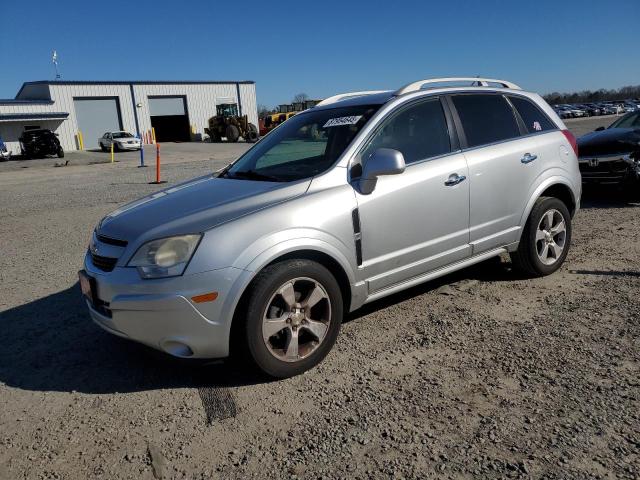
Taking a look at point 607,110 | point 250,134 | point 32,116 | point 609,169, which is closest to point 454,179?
point 609,169

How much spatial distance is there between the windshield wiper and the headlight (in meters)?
0.97

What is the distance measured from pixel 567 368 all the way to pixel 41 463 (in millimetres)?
2993

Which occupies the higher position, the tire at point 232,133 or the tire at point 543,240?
the tire at point 232,133

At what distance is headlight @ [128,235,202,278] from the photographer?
3.02 meters

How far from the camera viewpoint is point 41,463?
2.63m

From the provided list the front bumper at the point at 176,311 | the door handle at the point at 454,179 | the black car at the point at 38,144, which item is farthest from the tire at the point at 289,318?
the black car at the point at 38,144

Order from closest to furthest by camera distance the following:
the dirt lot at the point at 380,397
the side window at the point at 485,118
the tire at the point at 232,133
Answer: the dirt lot at the point at 380,397 < the side window at the point at 485,118 < the tire at the point at 232,133

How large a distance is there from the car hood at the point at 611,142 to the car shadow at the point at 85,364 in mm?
7090

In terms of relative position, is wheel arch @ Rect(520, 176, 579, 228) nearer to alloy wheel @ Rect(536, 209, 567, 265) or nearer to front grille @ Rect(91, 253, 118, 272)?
alloy wheel @ Rect(536, 209, 567, 265)

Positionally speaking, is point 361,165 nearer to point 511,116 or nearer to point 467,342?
point 467,342

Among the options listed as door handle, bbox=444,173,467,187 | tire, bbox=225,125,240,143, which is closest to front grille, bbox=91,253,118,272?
door handle, bbox=444,173,467,187

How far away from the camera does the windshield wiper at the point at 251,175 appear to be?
385 cm

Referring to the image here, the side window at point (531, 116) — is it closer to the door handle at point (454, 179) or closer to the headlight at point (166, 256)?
the door handle at point (454, 179)

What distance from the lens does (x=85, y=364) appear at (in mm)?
3670
